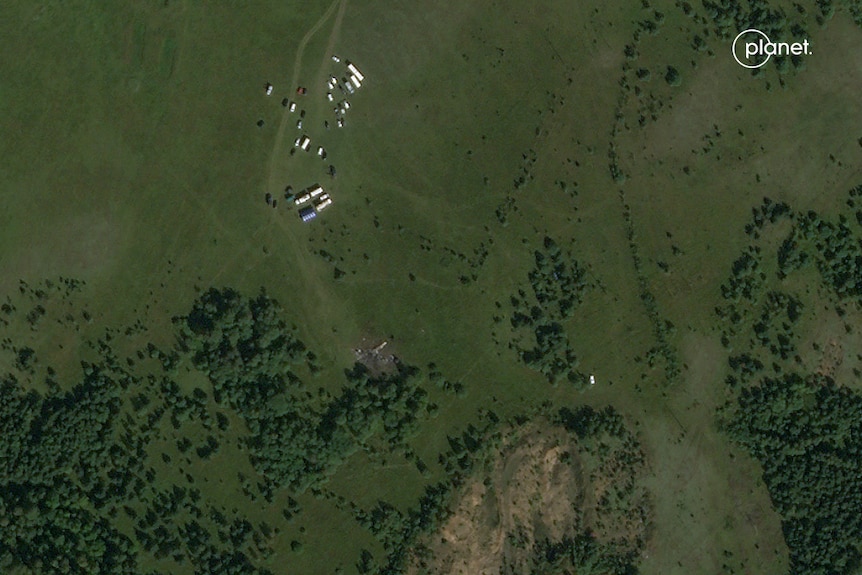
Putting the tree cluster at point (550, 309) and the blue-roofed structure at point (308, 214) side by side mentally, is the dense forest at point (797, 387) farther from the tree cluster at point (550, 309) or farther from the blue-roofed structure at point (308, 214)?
the blue-roofed structure at point (308, 214)

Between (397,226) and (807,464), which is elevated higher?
(397,226)

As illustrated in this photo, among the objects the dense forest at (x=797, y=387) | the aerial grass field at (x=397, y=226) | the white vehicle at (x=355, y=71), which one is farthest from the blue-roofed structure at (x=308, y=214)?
the dense forest at (x=797, y=387)

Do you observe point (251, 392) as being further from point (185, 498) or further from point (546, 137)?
point (546, 137)

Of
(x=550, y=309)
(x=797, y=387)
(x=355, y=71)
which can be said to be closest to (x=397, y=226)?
(x=355, y=71)

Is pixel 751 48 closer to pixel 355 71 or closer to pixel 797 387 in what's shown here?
pixel 797 387

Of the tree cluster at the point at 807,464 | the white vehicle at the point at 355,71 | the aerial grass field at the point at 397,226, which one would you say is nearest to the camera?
the aerial grass field at the point at 397,226

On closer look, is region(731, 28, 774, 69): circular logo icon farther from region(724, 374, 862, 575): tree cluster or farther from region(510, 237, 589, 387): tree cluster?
region(724, 374, 862, 575): tree cluster
